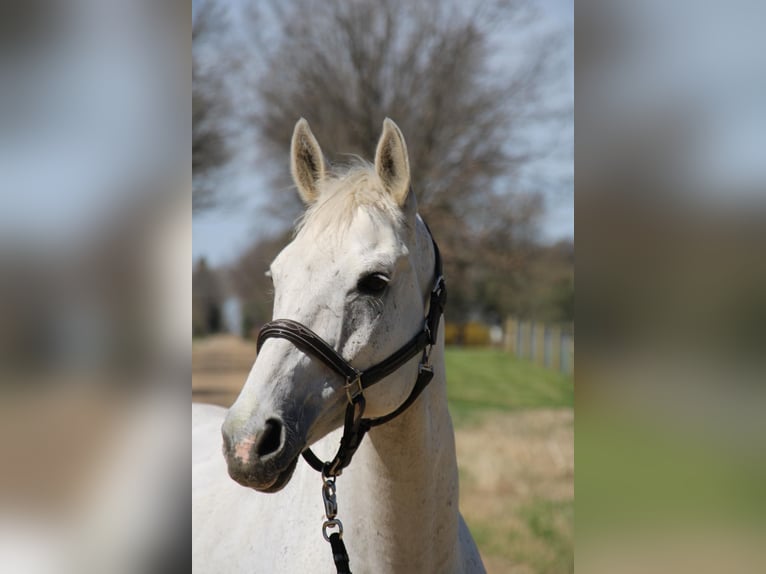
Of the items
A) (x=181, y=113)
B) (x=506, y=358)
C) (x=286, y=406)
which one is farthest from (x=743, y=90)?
(x=506, y=358)

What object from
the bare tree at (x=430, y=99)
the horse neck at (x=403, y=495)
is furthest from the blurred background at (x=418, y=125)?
the horse neck at (x=403, y=495)

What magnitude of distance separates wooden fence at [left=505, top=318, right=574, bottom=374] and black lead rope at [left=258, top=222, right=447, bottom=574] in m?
13.5

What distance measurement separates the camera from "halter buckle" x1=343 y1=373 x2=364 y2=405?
6.52 ft

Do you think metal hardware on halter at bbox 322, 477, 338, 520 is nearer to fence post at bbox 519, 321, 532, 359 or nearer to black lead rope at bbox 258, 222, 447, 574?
black lead rope at bbox 258, 222, 447, 574

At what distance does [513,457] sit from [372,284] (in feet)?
28.7

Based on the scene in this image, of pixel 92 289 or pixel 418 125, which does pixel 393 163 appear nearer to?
pixel 92 289

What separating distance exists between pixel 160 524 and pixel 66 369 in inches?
12.8

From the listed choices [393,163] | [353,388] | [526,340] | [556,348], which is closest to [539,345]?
[556,348]

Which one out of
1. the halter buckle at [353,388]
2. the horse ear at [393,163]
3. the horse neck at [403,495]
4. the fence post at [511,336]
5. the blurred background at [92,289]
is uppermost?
the horse ear at [393,163]

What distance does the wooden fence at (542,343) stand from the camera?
16.0 metres

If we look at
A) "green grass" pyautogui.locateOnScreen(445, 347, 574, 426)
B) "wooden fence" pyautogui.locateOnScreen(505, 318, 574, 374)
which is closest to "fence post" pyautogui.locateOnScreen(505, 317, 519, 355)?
"wooden fence" pyautogui.locateOnScreen(505, 318, 574, 374)

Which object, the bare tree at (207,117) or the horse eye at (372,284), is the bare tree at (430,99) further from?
the horse eye at (372,284)

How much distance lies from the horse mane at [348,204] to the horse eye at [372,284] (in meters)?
0.17

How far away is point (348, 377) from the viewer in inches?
78.1
